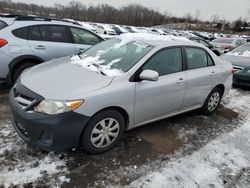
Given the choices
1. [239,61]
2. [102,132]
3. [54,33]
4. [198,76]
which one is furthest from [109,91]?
[239,61]

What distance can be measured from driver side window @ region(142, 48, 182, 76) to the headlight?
1203 millimetres

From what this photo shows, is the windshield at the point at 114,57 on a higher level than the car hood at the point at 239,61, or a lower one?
higher

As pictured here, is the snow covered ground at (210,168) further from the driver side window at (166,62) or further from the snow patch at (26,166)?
the driver side window at (166,62)

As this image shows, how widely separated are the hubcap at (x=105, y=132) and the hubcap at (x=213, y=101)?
240cm

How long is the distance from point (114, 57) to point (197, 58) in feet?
5.32

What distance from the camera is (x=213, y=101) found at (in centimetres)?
469

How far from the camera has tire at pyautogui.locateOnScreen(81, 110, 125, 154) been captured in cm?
281

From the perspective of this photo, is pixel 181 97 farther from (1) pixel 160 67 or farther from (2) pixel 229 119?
(2) pixel 229 119

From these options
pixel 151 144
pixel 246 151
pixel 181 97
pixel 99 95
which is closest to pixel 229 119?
pixel 246 151

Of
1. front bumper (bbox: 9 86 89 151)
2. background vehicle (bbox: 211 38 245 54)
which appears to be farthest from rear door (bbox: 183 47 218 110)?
background vehicle (bbox: 211 38 245 54)

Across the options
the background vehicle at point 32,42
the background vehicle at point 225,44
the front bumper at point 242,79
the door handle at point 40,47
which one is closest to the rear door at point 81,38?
the background vehicle at point 32,42

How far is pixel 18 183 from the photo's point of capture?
8.09ft

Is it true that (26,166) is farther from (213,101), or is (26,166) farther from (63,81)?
(213,101)

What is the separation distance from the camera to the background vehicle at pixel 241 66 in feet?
21.9
